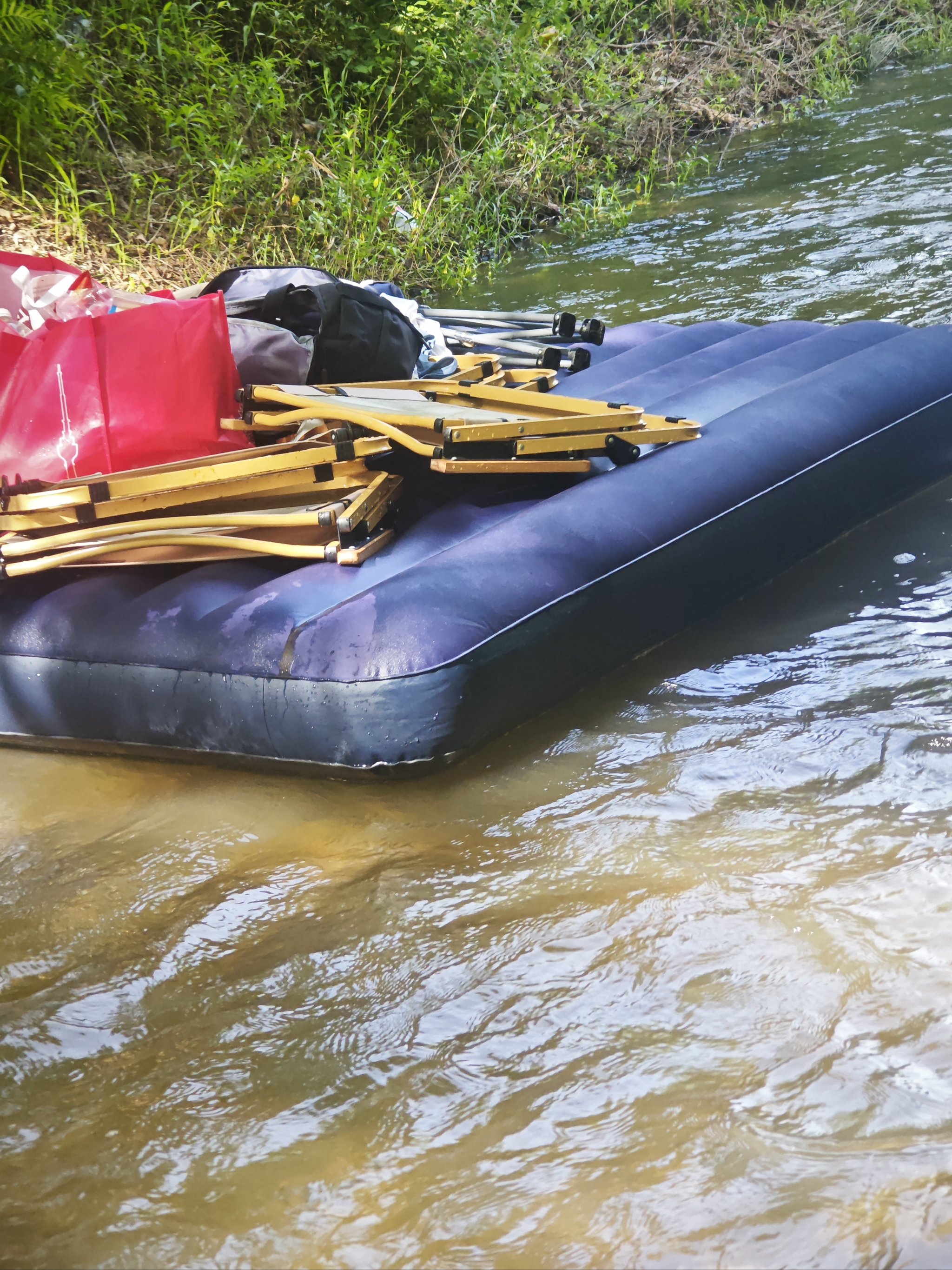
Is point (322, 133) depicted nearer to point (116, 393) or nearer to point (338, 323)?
point (338, 323)

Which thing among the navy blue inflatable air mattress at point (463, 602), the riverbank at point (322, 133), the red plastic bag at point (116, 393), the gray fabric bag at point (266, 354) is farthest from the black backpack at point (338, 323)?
the riverbank at point (322, 133)

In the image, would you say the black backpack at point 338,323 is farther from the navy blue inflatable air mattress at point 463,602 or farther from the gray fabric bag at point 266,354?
the navy blue inflatable air mattress at point 463,602

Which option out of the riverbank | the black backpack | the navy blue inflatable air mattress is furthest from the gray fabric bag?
the riverbank

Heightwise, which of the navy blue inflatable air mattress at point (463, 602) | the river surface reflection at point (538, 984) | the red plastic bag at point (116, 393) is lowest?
the river surface reflection at point (538, 984)

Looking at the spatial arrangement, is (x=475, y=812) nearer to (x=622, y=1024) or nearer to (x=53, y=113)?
(x=622, y=1024)

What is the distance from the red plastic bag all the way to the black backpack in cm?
35

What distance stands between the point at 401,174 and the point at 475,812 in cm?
551

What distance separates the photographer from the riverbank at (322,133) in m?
6.05

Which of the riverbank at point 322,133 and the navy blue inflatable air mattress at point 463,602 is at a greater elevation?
the riverbank at point 322,133

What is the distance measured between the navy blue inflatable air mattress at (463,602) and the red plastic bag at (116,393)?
0.31 m

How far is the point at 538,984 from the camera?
1.75 metres

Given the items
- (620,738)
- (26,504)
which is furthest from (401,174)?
(620,738)

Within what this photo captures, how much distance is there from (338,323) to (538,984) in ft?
6.76

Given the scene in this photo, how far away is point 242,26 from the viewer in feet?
24.1
